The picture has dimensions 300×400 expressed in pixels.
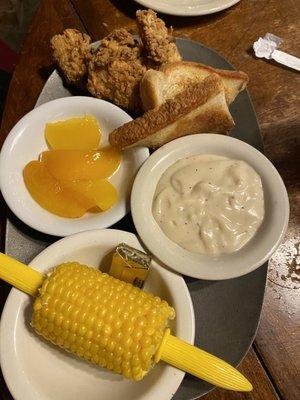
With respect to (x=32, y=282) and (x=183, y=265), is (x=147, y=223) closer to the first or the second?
(x=183, y=265)

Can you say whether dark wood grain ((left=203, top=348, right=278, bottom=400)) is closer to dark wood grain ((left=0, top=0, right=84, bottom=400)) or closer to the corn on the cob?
the corn on the cob

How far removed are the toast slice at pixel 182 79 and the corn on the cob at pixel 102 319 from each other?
1.81 ft

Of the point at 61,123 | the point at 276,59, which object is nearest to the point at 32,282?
the point at 61,123

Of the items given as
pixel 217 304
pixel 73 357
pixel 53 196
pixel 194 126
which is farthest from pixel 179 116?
pixel 73 357

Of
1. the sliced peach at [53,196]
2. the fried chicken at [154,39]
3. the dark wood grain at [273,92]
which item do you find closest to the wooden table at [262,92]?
the dark wood grain at [273,92]

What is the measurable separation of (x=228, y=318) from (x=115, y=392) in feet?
1.18

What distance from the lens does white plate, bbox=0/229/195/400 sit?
1.16 meters

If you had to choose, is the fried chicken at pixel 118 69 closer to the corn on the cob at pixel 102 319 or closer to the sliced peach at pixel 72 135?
the sliced peach at pixel 72 135

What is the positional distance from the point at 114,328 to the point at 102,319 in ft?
0.12

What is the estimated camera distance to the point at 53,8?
5.34 feet

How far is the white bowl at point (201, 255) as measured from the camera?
4.05 feet

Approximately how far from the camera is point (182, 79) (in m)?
1.44

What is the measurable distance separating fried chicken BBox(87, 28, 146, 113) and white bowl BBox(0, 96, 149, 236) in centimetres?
5

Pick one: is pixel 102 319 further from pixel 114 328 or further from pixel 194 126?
pixel 194 126
